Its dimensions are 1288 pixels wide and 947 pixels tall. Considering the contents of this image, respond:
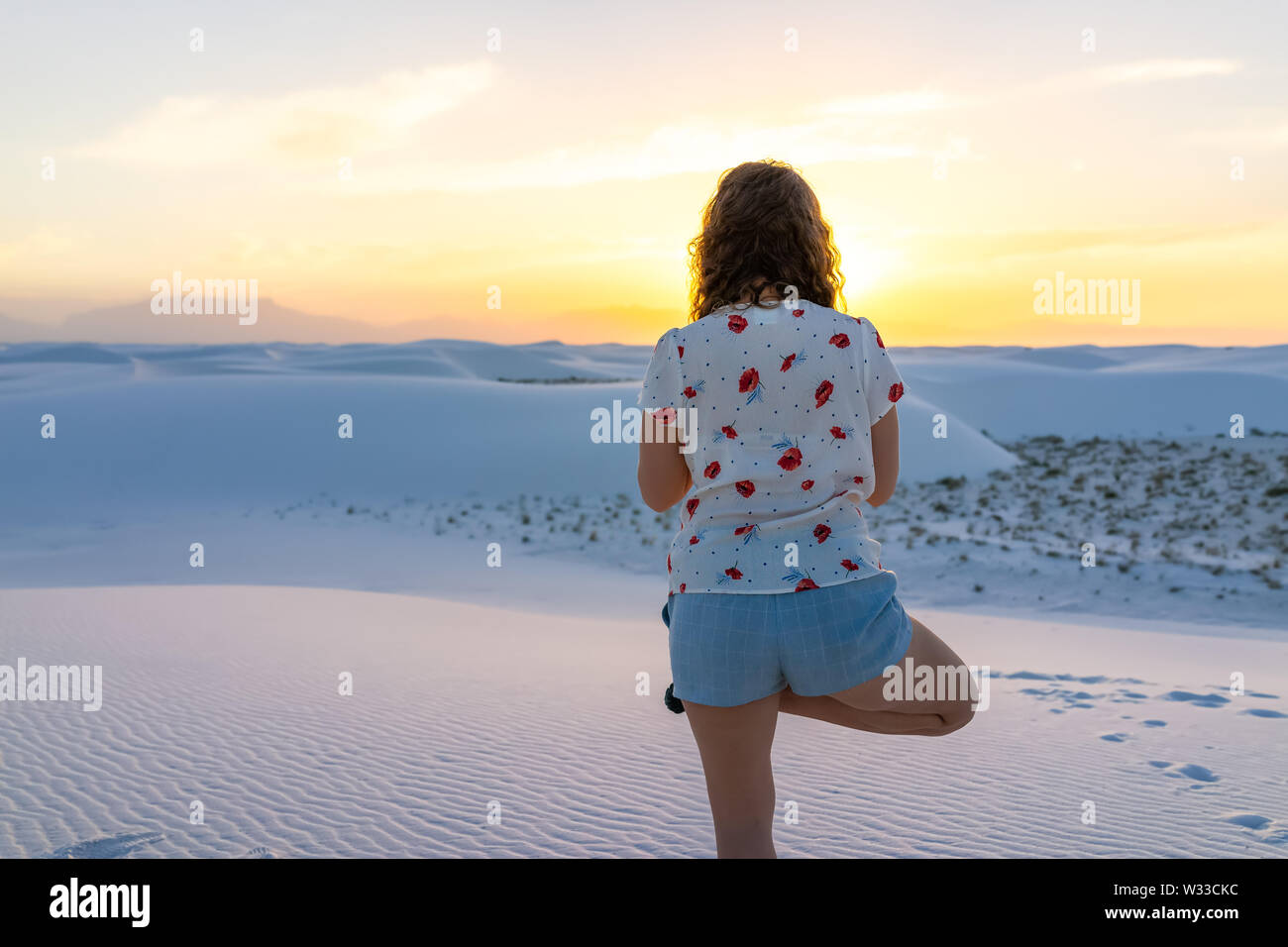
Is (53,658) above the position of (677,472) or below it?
below

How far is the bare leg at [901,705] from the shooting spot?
7.11 feet

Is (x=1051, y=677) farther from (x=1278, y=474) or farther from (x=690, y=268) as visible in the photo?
(x=1278, y=474)

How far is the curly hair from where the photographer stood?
7.35ft

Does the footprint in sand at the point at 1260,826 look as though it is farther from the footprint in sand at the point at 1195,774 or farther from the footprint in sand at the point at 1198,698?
the footprint in sand at the point at 1198,698

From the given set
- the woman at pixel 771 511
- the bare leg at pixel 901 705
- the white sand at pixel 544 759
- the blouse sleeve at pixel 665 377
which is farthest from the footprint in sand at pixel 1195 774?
the blouse sleeve at pixel 665 377

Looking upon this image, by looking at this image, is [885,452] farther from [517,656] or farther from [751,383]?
[517,656]

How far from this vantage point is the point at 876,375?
221 cm

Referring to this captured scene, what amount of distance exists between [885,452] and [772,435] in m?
0.31

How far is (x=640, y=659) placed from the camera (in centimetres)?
867

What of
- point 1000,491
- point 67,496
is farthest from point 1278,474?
point 67,496

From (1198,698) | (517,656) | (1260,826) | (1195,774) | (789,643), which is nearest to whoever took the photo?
(789,643)

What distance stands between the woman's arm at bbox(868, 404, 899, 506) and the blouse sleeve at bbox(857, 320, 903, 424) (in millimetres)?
36

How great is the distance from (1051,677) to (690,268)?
6559mm

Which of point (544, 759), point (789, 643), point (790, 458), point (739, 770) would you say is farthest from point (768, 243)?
point (544, 759)
